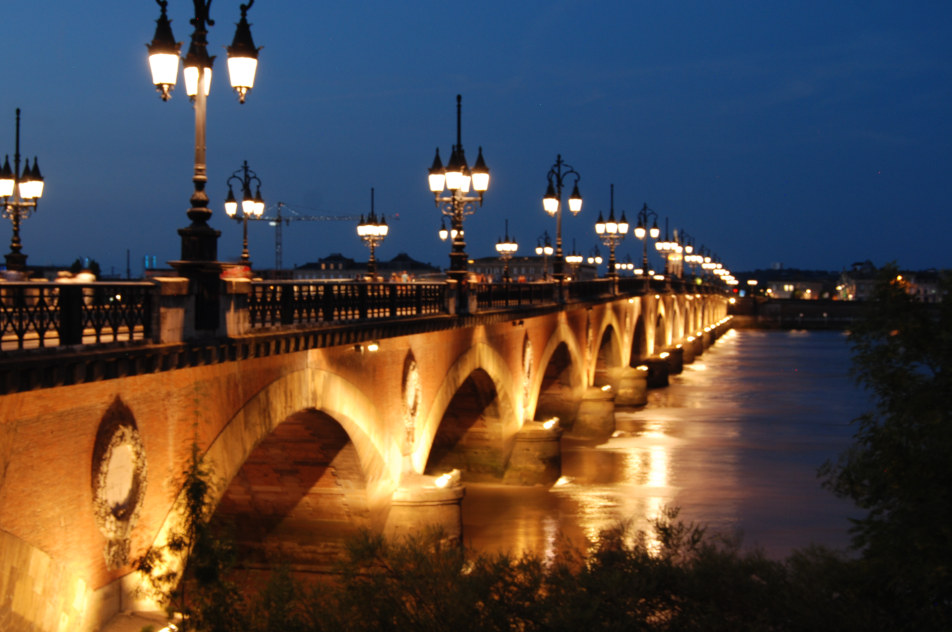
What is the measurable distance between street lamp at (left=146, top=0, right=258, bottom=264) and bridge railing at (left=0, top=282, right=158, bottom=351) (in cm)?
93

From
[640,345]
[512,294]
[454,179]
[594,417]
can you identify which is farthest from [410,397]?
[640,345]

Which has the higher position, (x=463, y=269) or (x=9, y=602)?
(x=463, y=269)

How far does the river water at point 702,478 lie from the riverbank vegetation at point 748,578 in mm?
2823

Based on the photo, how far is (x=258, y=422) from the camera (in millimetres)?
13516

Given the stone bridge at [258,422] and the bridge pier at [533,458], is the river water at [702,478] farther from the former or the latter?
the stone bridge at [258,422]

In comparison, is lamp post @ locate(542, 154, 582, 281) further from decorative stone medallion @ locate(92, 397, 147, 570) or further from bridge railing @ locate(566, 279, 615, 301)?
decorative stone medallion @ locate(92, 397, 147, 570)

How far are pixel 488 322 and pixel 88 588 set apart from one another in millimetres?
14640

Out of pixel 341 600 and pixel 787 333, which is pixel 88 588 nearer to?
pixel 341 600

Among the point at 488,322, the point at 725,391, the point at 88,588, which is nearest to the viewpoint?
the point at 88,588

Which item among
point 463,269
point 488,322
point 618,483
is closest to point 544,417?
point 618,483

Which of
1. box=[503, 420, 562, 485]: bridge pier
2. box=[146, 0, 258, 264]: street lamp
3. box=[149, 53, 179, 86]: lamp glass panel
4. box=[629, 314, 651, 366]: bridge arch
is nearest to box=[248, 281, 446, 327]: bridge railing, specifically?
box=[146, 0, 258, 264]: street lamp

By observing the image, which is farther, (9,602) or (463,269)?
(463,269)

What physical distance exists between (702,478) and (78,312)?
24.0m

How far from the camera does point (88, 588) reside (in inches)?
390
